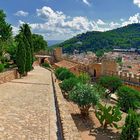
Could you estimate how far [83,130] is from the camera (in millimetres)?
13016

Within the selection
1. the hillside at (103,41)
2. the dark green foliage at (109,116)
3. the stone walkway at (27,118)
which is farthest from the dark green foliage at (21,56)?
the hillside at (103,41)

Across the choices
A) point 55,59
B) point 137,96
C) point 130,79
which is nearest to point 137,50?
point 55,59

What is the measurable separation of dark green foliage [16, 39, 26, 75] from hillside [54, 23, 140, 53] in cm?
14322

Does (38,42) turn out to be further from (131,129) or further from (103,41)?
(103,41)

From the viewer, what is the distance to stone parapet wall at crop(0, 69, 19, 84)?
22.0 meters

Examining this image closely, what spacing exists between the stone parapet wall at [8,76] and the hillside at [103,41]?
143m

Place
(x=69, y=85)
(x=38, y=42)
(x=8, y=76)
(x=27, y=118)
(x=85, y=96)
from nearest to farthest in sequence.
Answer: (x=27, y=118)
(x=85, y=96)
(x=69, y=85)
(x=8, y=76)
(x=38, y=42)

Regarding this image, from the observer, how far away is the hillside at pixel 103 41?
570ft

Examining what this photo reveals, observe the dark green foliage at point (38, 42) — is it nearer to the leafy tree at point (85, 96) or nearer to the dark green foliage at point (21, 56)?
the dark green foliage at point (21, 56)

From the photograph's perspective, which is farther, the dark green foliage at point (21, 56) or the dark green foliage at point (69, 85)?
the dark green foliage at point (21, 56)

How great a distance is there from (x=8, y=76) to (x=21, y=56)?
9.16 feet

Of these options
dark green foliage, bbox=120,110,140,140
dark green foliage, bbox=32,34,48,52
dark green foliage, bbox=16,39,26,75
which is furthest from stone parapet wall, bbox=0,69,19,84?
dark green foliage, bbox=32,34,48,52

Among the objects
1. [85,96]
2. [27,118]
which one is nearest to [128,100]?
[85,96]

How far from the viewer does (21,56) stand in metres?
26.0
